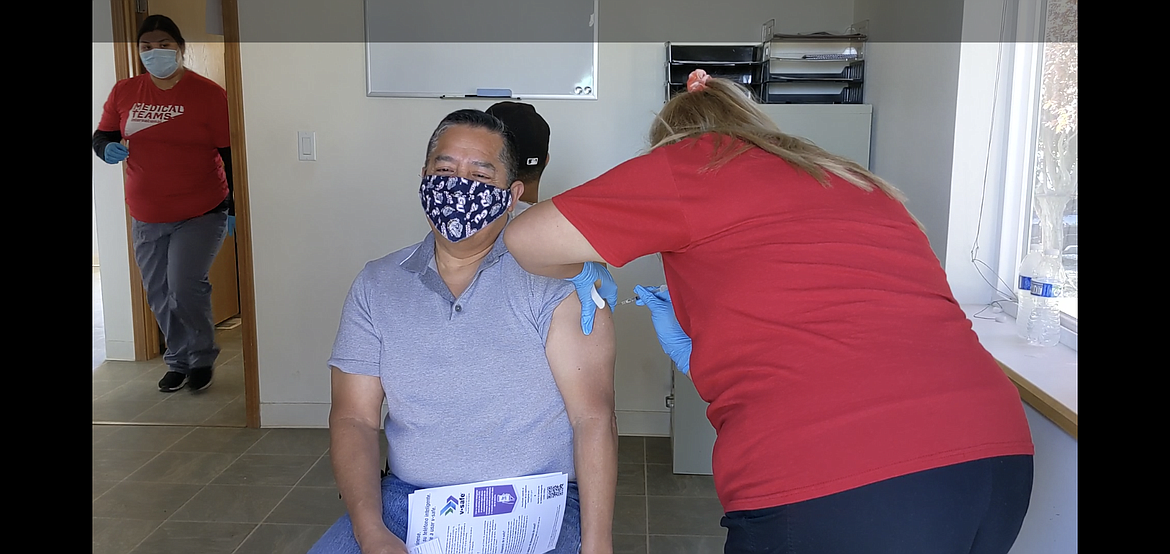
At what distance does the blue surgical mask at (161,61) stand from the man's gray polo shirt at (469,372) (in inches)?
101

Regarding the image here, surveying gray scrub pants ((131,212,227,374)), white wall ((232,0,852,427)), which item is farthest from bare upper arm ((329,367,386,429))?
gray scrub pants ((131,212,227,374))

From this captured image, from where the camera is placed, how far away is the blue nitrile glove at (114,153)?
338cm

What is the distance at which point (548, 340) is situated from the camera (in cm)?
145

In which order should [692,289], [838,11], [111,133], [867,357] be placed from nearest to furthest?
1. [867,357]
2. [692,289]
3. [838,11]
4. [111,133]

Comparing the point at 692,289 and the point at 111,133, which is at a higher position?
the point at 111,133

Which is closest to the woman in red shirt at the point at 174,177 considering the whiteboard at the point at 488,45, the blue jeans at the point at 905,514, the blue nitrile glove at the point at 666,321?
the whiteboard at the point at 488,45

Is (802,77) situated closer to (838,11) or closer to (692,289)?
(838,11)

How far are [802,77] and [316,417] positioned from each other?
7.32 feet

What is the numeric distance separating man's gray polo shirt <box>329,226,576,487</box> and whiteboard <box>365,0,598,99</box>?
1696mm

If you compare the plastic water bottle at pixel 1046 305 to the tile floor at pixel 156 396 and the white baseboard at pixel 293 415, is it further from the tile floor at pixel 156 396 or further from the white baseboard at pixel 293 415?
the tile floor at pixel 156 396

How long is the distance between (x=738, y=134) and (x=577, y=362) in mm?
509
